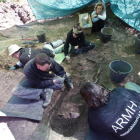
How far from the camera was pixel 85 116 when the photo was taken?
2.30 metres

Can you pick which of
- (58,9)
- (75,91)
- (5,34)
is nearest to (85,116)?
(75,91)

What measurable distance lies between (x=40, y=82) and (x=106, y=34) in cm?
299

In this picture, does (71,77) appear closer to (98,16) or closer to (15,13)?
(98,16)

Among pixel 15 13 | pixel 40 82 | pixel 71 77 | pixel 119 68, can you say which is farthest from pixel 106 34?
pixel 15 13

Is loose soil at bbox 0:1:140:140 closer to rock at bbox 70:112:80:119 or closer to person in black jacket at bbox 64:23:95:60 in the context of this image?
rock at bbox 70:112:80:119

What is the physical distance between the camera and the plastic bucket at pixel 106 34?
4.01 m

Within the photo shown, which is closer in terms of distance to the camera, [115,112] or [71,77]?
[115,112]

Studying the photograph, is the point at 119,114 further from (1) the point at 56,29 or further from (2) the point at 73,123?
(1) the point at 56,29

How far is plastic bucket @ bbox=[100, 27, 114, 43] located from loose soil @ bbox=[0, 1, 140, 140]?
0.16 m

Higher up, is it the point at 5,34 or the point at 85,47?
the point at 5,34

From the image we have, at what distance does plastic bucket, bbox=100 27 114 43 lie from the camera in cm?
401

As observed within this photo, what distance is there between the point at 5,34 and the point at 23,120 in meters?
4.79

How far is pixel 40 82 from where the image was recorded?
2.60 metres

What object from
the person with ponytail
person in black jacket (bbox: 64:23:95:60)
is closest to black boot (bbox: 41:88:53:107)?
person in black jacket (bbox: 64:23:95:60)
